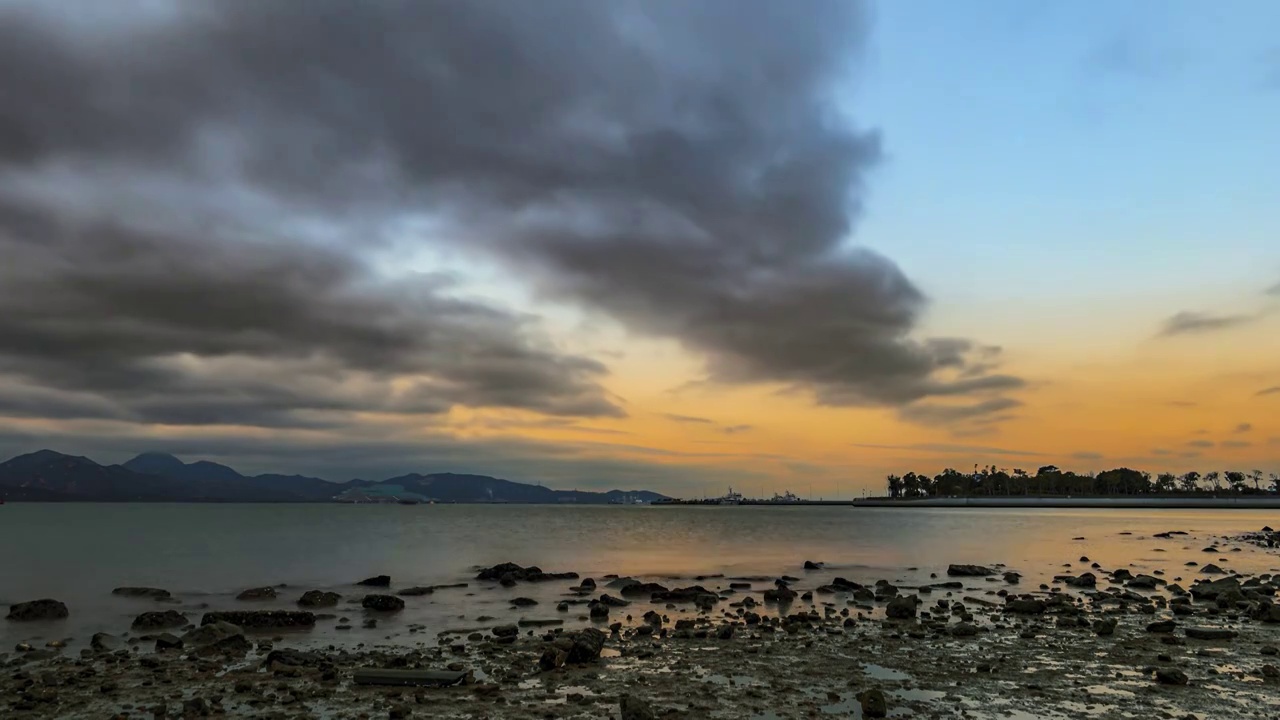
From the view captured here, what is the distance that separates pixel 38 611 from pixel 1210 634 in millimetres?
44614

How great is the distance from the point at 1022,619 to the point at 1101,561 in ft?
122

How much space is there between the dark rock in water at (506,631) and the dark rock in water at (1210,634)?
72.4 feet

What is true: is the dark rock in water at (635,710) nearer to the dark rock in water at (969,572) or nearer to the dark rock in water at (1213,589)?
the dark rock in water at (1213,589)

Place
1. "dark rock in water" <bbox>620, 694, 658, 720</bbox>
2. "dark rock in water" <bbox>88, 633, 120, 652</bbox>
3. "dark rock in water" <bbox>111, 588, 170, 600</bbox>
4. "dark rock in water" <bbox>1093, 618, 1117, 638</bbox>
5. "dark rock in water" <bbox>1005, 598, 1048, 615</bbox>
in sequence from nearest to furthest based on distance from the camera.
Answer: "dark rock in water" <bbox>620, 694, 658, 720</bbox>, "dark rock in water" <bbox>88, 633, 120, 652</bbox>, "dark rock in water" <bbox>1093, 618, 1117, 638</bbox>, "dark rock in water" <bbox>1005, 598, 1048, 615</bbox>, "dark rock in water" <bbox>111, 588, 170, 600</bbox>

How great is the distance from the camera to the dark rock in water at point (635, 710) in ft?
47.7

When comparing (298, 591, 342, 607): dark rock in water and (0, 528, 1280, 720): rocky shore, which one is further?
(298, 591, 342, 607): dark rock in water

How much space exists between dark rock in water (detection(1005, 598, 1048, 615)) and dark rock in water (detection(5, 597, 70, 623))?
4021cm

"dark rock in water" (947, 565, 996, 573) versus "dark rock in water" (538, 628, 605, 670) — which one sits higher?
"dark rock in water" (538, 628, 605, 670)

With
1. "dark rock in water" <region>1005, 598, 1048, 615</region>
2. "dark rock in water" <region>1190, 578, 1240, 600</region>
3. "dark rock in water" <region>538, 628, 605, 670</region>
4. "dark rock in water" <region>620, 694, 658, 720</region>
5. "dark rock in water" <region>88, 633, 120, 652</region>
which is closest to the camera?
"dark rock in water" <region>620, 694, 658, 720</region>

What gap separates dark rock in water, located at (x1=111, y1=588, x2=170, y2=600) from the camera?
1556 inches

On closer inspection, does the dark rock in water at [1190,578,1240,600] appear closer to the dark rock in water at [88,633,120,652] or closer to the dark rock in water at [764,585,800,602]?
the dark rock in water at [764,585,800,602]

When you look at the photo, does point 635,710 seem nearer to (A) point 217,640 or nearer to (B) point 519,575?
(A) point 217,640

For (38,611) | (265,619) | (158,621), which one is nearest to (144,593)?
(38,611)

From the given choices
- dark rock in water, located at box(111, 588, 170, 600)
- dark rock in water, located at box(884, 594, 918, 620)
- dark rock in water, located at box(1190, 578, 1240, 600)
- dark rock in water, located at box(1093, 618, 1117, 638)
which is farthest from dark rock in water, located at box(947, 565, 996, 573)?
dark rock in water, located at box(111, 588, 170, 600)
